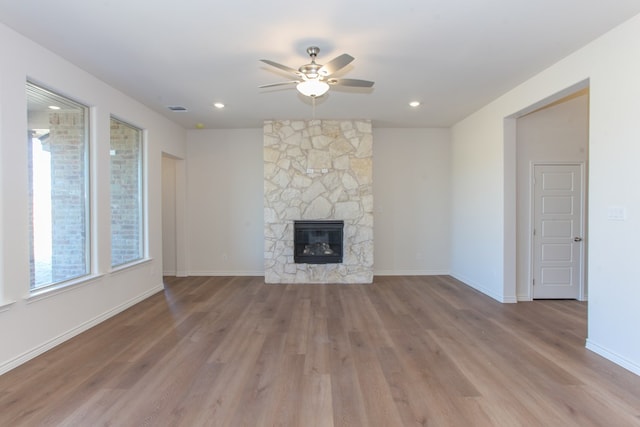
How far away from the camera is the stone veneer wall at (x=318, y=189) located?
554 centimetres

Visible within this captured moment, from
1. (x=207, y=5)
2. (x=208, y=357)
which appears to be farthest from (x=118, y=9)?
(x=208, y=357)

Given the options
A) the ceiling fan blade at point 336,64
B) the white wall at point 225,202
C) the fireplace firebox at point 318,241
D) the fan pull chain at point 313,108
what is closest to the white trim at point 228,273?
the white wall at point 225,202

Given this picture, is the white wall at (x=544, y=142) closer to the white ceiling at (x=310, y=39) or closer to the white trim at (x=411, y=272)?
the white ceiling at (x=310, y=39)

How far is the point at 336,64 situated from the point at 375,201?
370 cm

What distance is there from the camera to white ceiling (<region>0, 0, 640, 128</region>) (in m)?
2.37

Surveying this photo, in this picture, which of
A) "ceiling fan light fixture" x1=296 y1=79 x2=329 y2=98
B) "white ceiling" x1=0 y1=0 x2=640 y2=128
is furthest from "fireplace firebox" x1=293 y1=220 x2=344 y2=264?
"ceiling fan light fixture" x1=296 y1=79 x2=329 y2=98

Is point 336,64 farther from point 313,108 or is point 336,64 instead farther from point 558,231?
point 558,231

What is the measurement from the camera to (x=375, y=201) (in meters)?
6.13

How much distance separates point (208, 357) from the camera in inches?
110

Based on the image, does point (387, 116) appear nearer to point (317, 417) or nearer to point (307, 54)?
point (307, 54)

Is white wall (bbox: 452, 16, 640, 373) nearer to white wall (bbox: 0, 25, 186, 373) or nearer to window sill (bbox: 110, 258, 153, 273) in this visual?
white wall (bbox: 0, 25, 186, 373)

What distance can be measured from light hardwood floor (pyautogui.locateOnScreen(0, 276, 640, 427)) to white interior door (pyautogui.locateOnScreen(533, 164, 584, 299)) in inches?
20.2

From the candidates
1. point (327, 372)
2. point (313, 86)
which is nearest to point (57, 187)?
point (313, 86)

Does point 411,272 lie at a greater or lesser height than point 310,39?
lesser
